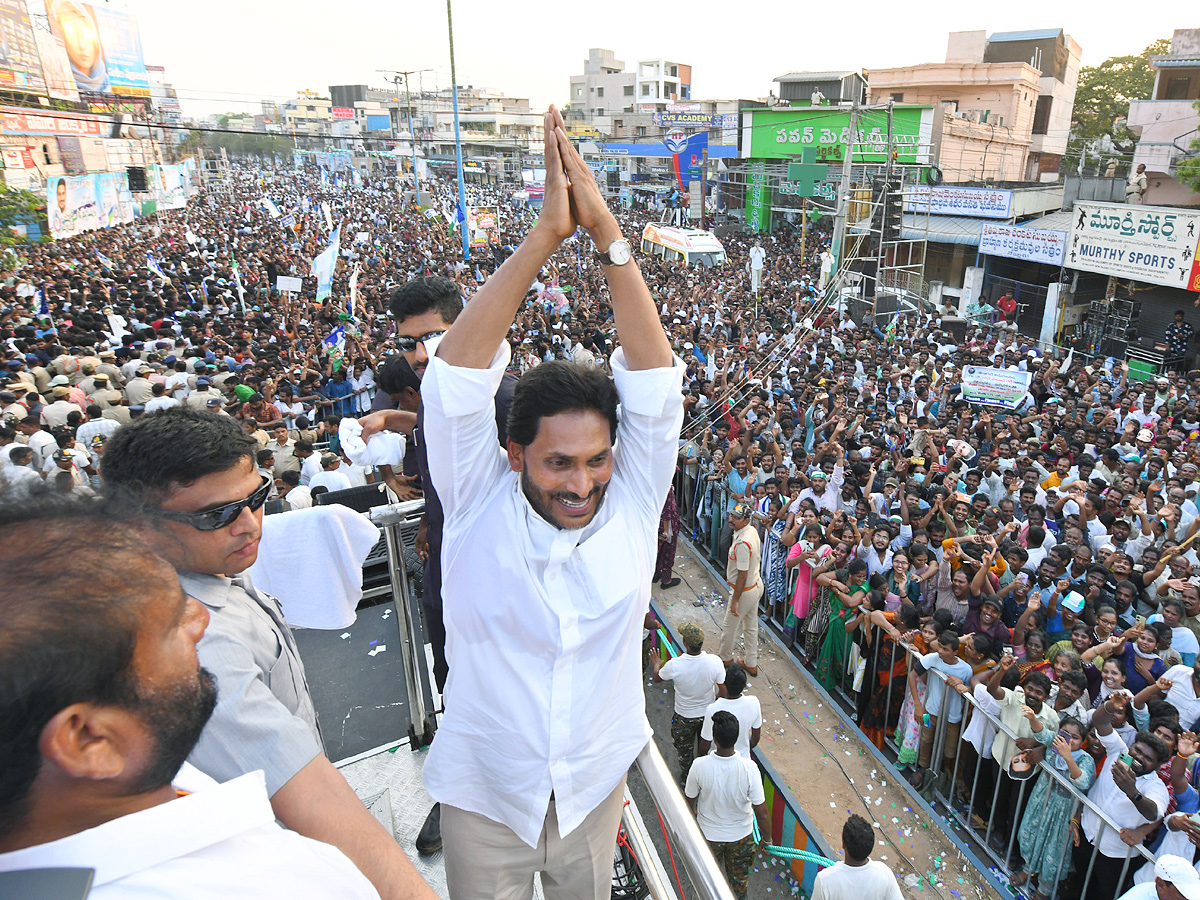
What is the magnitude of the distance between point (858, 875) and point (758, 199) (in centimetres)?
3277

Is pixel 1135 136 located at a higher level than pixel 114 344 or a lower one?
higher

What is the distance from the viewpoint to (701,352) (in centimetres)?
1313

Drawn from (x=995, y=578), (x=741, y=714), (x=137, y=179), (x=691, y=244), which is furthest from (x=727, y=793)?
(x=137, y=179)

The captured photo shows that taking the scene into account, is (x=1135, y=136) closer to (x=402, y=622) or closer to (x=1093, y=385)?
(x=1093, y=385)

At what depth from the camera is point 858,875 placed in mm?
3332

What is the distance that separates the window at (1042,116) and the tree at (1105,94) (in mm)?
2048

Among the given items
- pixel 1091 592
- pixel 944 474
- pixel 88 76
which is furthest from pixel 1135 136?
pixel 88 76

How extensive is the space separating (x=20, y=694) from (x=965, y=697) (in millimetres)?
4986

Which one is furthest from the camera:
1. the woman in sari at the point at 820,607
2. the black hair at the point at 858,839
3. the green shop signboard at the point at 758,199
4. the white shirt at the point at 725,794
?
the green shop signboard at the point at 758,199

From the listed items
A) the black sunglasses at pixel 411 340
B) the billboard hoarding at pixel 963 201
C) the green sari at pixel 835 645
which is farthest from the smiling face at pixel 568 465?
the billboard hoarding at pixel 963 201

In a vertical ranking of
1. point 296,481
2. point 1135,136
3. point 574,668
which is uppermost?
point 1135,136

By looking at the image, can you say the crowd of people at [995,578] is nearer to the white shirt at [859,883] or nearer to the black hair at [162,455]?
the white shirt at [859,883]

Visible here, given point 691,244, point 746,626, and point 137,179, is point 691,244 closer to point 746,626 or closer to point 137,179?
point 746,626

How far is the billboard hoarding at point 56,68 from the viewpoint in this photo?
110ft
